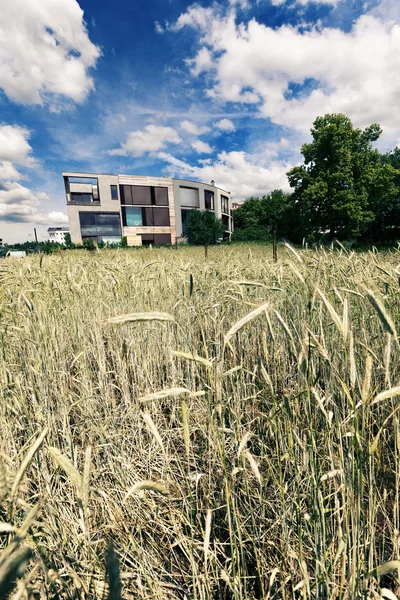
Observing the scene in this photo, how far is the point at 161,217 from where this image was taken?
96.6ft

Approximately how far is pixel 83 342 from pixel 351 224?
18.2 metres

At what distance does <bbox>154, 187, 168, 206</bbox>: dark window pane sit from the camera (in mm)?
29172

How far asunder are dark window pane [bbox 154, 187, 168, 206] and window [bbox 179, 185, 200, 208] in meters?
1.92

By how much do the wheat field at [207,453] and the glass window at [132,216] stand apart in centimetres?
2849

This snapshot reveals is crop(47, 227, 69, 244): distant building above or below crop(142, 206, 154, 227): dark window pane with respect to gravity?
above

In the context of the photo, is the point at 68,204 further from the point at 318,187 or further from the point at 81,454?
the point at 81,454

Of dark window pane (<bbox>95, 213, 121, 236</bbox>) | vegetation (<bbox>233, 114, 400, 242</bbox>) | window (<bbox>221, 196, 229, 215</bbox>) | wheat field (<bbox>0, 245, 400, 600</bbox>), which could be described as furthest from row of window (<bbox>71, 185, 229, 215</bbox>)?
wheat field (<bbox>0, 245, 400, 600</bbox>)

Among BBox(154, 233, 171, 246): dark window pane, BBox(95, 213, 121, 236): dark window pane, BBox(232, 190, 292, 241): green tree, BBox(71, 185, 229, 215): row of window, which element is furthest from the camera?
BBox(232, 190, 292, 241): green tree

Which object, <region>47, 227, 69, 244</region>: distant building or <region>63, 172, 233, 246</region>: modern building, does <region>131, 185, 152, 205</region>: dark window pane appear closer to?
<region>63, 172, 233, 246</region>: modern building

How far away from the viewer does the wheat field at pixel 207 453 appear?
607 millimetres

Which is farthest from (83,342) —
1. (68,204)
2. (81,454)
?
(68,204)

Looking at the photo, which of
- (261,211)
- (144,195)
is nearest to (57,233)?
(261,211)

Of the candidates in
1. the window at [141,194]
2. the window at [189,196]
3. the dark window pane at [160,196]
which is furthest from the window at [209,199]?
the window at [141,194]

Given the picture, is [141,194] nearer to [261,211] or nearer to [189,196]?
[189,196]
